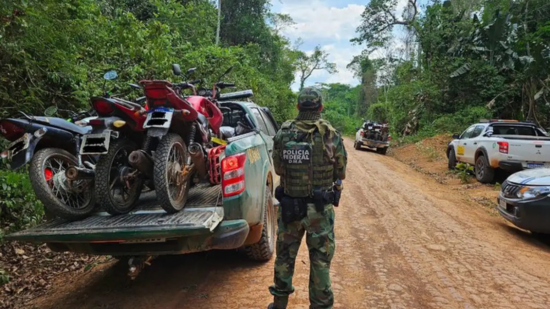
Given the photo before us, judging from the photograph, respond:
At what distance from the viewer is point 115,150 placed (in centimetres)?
337

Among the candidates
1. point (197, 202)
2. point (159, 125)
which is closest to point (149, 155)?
point (159, 125)

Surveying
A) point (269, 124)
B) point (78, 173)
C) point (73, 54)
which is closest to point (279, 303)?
point (78, 173)

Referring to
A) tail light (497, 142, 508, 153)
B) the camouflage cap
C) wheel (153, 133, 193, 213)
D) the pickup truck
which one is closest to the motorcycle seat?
the pickup truck

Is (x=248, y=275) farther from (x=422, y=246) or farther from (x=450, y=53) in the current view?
(x=450, y=53)

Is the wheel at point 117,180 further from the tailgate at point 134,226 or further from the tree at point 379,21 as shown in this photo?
the tree at point 379,21

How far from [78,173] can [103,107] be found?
63 centimetres

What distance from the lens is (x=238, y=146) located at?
3.38 meters

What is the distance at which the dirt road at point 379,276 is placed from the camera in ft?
11.1

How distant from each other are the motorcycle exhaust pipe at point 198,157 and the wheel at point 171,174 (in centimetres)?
6

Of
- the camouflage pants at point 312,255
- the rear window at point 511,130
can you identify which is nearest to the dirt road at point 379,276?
the camouflage pants at point 312,255

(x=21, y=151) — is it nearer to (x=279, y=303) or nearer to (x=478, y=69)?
(x=279, y=303)

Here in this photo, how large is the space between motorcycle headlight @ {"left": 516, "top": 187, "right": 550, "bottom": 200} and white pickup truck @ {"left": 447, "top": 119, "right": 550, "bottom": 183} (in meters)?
4.01

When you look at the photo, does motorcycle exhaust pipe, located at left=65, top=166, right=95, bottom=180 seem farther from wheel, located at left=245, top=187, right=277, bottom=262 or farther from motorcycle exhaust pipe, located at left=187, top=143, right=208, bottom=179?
wheel, located at left=245, top=187, right=277, bottom=262

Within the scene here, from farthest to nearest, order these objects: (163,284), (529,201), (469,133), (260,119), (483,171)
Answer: (469,133) < (483,171) < (260,119) < (529,201) < (163,284)
